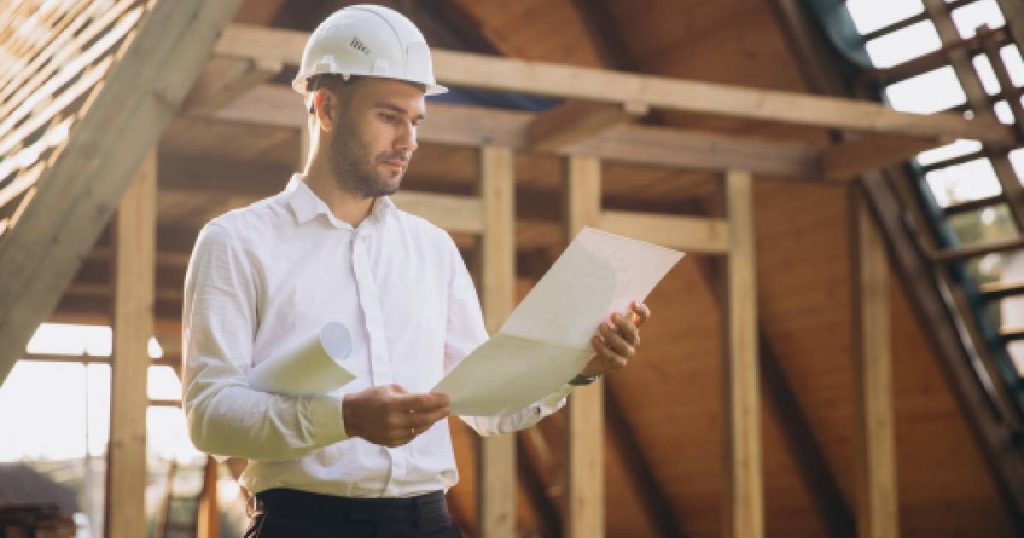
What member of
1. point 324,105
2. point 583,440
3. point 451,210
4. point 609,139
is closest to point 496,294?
point 451,210

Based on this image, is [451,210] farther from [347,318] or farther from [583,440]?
[347,318]

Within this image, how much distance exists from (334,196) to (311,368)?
43 cm

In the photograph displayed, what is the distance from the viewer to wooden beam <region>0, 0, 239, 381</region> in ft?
14.0

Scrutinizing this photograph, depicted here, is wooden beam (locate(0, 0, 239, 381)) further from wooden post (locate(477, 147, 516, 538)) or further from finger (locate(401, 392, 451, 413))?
finger (locate(401, 392, 451, 413))

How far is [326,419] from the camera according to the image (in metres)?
1.94

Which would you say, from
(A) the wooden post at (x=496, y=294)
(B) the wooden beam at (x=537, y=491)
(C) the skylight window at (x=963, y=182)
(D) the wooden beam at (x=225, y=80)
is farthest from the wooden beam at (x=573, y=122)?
(B) the wooden beam at (x=537, y=491)

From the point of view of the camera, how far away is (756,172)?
712cm

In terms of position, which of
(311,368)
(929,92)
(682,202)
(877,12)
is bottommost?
(311,368)

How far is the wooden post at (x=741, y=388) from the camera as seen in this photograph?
22.6ft

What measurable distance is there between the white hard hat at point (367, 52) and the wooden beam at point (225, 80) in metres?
2.81

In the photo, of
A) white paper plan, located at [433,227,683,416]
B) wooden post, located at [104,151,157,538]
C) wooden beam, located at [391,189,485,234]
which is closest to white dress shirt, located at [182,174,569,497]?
white paper plan, located at [433,227,683,416]

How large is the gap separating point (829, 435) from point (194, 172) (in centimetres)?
387

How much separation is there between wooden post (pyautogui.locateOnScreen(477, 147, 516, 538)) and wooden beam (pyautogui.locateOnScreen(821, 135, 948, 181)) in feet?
5.20

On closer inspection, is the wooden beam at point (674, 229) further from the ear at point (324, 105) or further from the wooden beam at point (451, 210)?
the ear at point (324, 105)
